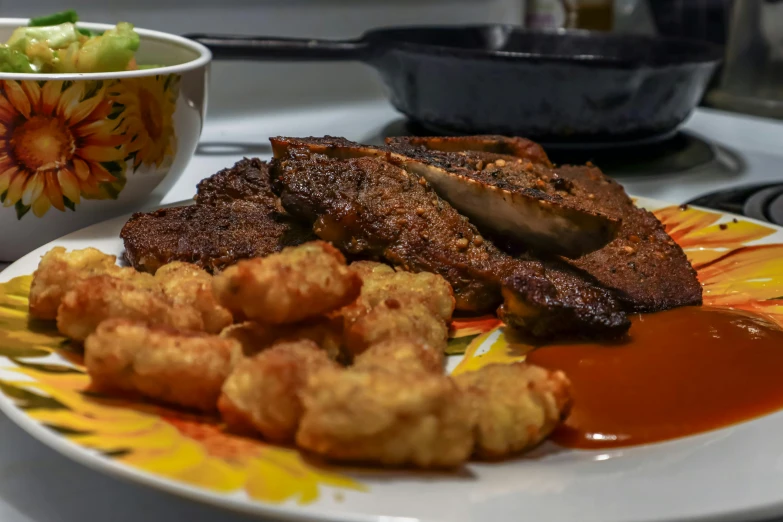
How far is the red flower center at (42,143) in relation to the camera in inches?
57.8

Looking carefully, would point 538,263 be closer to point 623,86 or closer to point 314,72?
point 623,86

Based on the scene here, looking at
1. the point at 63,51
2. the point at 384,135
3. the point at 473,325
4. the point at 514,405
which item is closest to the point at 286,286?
the point at 514,405

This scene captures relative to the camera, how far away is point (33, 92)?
145 centimetres

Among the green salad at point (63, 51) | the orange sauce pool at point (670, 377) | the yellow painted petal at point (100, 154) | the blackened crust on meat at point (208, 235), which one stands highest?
the green salad at point (63, 51)

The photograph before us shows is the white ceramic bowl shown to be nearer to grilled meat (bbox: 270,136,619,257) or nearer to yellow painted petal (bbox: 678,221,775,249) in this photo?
grilled meat (bbox: 270,136,619,257)

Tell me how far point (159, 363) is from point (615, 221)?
0.80 m

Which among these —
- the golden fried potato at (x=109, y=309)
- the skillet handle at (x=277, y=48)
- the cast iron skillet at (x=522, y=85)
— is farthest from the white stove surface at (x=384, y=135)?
the golden fried potato at (x=109, y=309)

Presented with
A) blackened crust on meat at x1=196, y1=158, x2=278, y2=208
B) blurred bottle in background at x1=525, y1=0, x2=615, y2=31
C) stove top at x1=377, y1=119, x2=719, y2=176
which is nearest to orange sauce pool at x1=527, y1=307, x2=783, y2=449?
blackened crust on meat at x1=196, y1=158, x2=278, y2=208

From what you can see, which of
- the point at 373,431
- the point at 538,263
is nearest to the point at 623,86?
the point at 538,263

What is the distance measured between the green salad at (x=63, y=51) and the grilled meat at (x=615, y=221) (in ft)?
1.97

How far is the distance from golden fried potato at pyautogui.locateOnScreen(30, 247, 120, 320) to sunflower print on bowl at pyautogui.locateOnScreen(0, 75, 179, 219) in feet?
1.23

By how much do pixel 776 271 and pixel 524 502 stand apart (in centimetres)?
98

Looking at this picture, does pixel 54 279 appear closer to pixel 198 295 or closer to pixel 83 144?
pixel 198 295

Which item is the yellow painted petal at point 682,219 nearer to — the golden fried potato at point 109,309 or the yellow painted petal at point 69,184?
the golden fried potato at point 109,309
